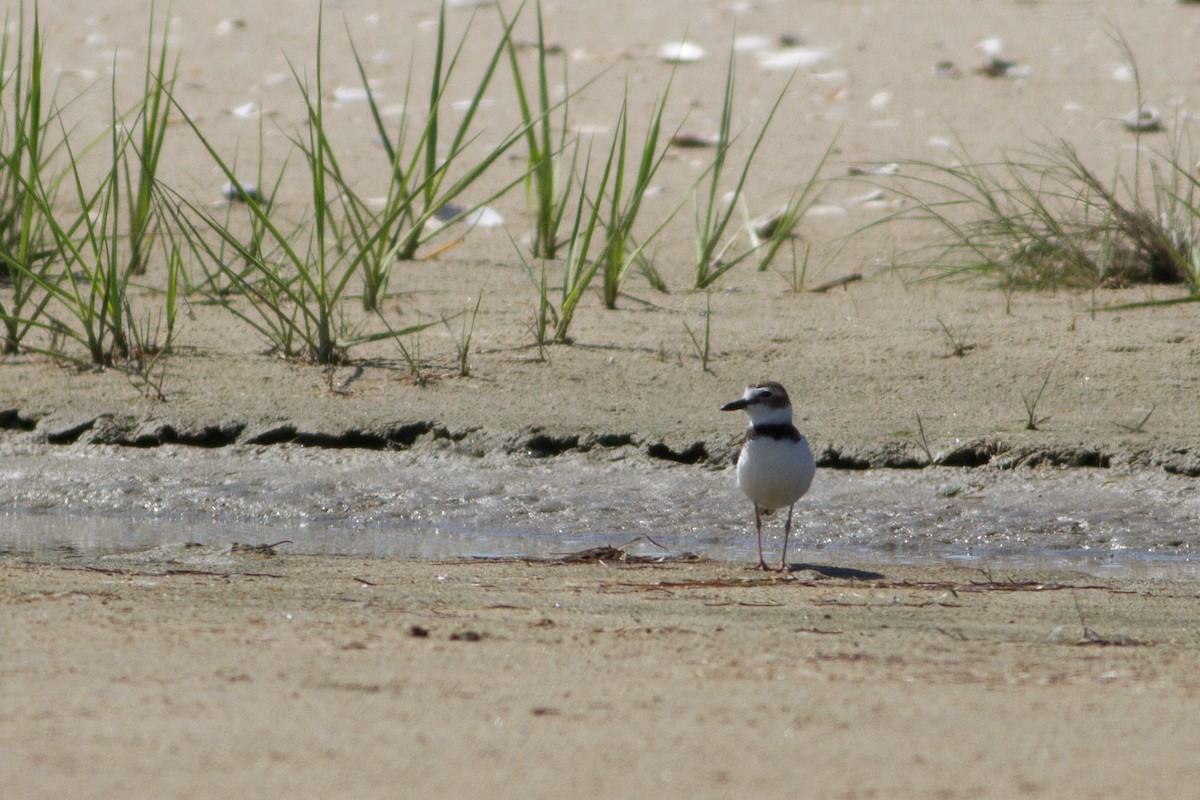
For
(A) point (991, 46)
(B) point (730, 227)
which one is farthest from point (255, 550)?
(A) point (991, 46)

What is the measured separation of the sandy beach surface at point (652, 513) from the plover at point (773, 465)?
19 cm

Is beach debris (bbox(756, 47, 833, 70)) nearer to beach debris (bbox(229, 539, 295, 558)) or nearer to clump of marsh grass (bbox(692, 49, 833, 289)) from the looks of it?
clump of marsh grass (bbox(692, 49, 833, 289))

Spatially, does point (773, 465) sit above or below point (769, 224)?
below

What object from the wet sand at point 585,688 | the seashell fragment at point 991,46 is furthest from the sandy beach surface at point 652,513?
the seashell fragment at point 991,46

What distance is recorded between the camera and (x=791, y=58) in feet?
35.2

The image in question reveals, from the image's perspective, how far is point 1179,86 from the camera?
9.79 meters

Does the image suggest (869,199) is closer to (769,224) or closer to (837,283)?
(769,224)

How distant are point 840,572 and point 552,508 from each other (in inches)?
38.5

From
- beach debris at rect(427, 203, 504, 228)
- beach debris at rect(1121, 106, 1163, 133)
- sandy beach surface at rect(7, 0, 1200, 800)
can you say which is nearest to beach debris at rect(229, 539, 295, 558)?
sandy beach surface at rect(7, 0, 1200, 800)

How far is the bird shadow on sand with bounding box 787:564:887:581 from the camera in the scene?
12.6 ft

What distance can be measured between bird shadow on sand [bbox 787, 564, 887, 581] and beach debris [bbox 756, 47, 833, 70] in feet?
23.0

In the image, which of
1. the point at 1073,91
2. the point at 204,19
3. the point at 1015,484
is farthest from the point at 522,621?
the point at 204,19

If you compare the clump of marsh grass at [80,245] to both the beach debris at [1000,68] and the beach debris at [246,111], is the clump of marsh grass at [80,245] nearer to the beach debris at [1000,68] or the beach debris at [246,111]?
the beach debris at [246,111]

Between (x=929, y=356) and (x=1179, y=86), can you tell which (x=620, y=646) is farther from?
(x=1179, y=86)
